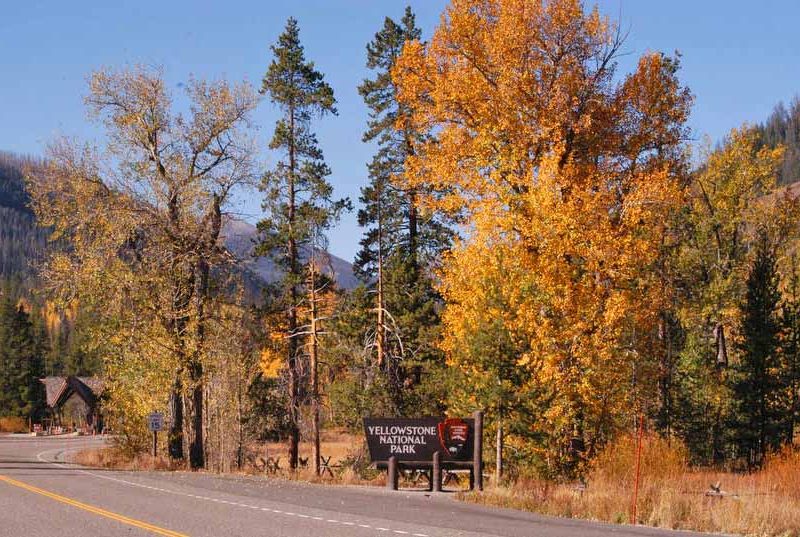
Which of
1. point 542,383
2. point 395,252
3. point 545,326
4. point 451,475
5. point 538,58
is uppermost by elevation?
point 538,58

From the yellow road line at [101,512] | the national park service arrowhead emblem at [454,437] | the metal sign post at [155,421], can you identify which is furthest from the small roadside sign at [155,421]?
the national park service arrowhead emblem at [454,437]

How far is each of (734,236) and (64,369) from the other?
105m

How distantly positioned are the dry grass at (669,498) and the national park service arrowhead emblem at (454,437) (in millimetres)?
2218

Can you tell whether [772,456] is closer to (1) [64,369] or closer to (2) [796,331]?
(2) [796,331]

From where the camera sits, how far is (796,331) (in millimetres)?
34531

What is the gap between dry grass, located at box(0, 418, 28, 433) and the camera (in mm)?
92062

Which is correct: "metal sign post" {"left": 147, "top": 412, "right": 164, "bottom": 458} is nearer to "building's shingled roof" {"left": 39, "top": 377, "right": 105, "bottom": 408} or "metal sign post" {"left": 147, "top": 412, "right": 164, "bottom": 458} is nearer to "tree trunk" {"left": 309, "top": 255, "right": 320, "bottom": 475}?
"tree trunk" {"left": 309, "top": 255, "right": 320, "bottom": 475}

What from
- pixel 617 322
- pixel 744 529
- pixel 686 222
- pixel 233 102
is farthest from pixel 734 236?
pixel 744 529

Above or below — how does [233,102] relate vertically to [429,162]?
above

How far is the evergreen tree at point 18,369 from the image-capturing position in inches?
3698

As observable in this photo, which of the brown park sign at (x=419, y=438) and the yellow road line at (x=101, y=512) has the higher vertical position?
the brown park sign at (x=419, y=438)

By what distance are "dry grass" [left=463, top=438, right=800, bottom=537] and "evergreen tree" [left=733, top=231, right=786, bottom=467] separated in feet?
27.6

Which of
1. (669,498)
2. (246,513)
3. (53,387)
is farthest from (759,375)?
(53,387)

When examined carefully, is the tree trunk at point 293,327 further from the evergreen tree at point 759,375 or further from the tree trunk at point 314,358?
the evergreen tree at point 759,375
